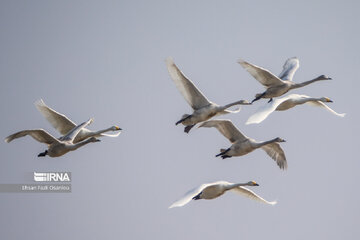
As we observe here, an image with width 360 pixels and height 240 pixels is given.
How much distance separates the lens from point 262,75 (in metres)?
45.8

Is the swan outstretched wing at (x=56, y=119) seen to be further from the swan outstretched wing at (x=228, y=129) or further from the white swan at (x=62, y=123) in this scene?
the swan outstretched wing at (x=228, y=129)

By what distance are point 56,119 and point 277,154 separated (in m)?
9.93

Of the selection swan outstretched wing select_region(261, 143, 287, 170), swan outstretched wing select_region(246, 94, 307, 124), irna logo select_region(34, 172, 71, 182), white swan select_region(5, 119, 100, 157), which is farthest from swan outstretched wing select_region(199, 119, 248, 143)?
irna logo select_region(34, 172, 71, 182)

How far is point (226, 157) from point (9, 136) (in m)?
9.01

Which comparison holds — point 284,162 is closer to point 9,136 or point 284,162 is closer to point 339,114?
point 339,114

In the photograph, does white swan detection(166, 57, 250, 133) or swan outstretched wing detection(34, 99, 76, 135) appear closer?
white swan detection(166, 57, 250, 133)

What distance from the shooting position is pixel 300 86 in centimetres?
4681

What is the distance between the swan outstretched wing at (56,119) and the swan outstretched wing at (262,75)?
8431 mm

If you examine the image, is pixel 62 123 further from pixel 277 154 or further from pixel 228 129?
pixel 277 154

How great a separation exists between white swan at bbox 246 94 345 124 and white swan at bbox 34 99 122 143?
7451mm

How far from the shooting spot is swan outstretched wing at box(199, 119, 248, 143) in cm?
4566

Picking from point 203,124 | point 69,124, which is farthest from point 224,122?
point 69,124

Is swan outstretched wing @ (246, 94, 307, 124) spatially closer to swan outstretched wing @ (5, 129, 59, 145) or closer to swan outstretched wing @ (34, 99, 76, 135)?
swan outstretched wing @ (5, 129, 59, 145)

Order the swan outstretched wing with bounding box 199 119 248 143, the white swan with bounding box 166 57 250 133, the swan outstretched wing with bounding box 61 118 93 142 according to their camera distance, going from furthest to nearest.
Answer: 1. the swan outstretched wing with bounding box 199 119 248 143
2. the swan outstretched wing with bounding box 61 118 93 142
3. the white swan with bounding box 166 57 250 133
